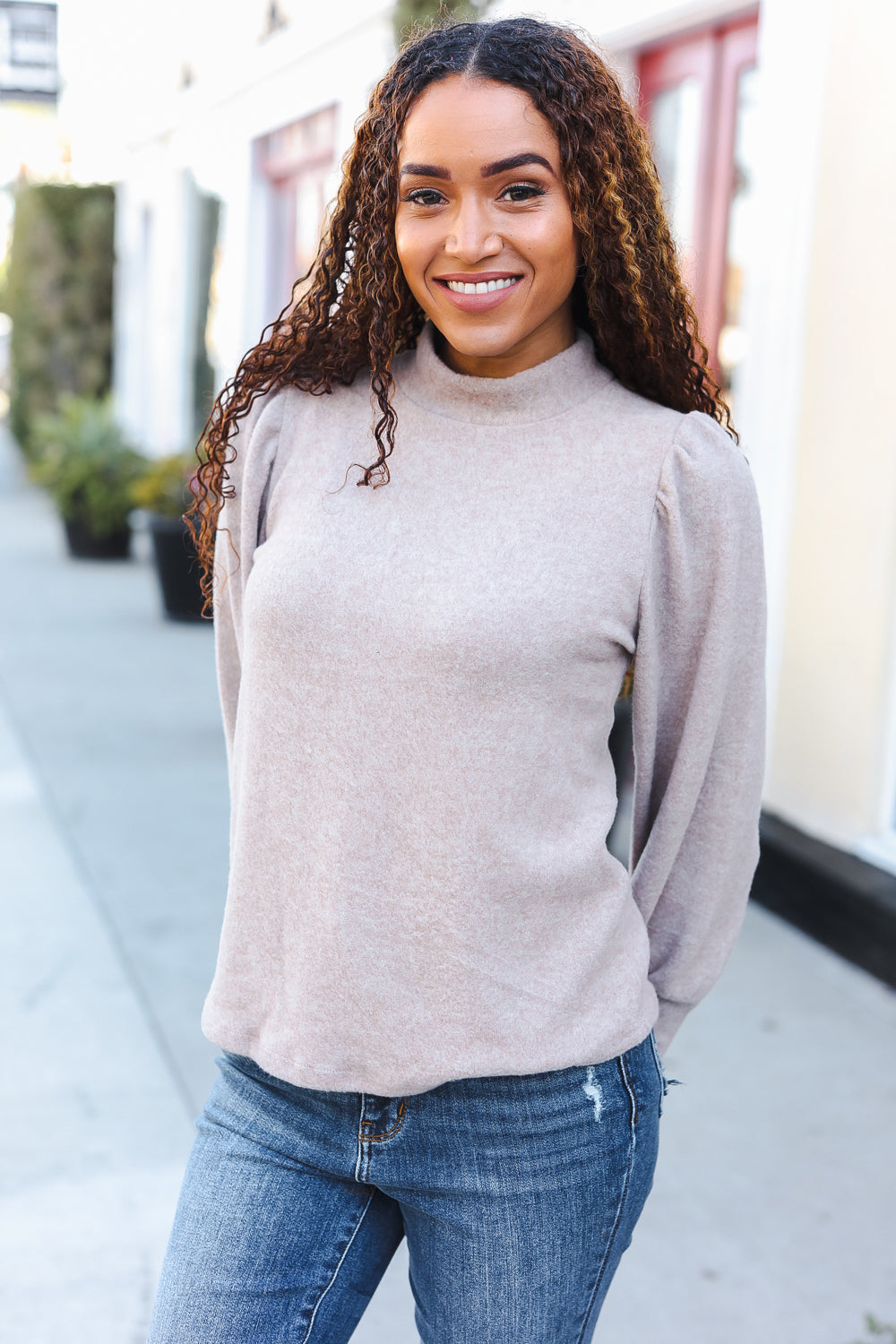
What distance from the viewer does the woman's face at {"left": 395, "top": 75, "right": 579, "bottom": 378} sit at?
4.78 feet

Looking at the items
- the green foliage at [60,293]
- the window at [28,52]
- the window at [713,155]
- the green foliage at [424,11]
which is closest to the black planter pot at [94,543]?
the window at [28,52]

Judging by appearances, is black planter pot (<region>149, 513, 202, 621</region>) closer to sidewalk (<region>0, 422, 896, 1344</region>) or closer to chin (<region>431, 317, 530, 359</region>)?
sidewalk (<region>0, 422, 896, 1344</region>)

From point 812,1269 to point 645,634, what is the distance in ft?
5.68

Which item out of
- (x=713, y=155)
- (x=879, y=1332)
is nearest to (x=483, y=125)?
(x=879, y=1332)

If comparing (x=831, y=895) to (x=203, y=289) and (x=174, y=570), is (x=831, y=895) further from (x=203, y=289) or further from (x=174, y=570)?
(x=203, y=289)

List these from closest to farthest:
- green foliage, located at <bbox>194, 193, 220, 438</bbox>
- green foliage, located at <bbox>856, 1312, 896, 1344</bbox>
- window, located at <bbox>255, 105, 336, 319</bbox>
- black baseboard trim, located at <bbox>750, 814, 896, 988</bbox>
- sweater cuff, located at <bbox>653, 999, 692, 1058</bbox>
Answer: sweater cuff, located at <bbox>653, 999, 692, 1058</bbox> → green foliage, located at <bbox>856, 1312, 896, 1344</bbox> → black baseboard trim, located at <bbox>750, 814, 896, 988</bbox> → window, located at <bbox>255, 105, 336, 319</bbox> → green foliage, located at <bbox>194, 193, 220, 438</bbox>

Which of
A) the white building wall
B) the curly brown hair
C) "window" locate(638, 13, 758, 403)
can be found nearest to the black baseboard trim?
"window" locate(638, 13, 758, 403)

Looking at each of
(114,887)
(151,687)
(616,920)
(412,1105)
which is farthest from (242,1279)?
(151,687)

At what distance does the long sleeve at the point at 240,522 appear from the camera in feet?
5.29

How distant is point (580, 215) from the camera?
1.50 metres

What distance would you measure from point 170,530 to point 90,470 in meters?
2.30

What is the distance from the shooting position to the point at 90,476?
1023 centimetres

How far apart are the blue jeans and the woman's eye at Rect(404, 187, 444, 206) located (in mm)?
886

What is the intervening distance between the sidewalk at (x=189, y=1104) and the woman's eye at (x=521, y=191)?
193 centimetres
